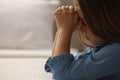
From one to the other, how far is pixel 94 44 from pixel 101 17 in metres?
0.10

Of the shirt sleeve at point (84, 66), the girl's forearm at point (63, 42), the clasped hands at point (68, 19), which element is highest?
the clasped hands at point (68, 19)

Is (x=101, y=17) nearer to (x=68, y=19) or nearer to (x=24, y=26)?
(x=68, y=19)

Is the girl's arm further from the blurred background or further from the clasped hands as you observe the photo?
the blurred background

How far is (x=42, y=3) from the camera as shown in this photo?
1.83 metres

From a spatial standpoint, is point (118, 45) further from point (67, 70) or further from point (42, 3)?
point (42, 3)

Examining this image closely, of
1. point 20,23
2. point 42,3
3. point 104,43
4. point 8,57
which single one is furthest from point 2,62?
point 104,43

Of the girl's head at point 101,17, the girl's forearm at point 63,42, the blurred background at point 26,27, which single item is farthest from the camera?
the blurred background at point 26,27

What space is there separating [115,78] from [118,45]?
9 centimetres

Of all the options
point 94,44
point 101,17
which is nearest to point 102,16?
point 101,17

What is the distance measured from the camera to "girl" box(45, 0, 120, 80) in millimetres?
834

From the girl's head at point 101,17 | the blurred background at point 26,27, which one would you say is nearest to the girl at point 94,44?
the girl's head at point 101,17

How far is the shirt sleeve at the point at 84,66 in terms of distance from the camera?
0.84 meters

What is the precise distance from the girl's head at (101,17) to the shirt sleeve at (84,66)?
0.19 ft

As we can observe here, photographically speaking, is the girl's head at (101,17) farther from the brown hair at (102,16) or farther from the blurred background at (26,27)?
the blurred background at (26,27)
